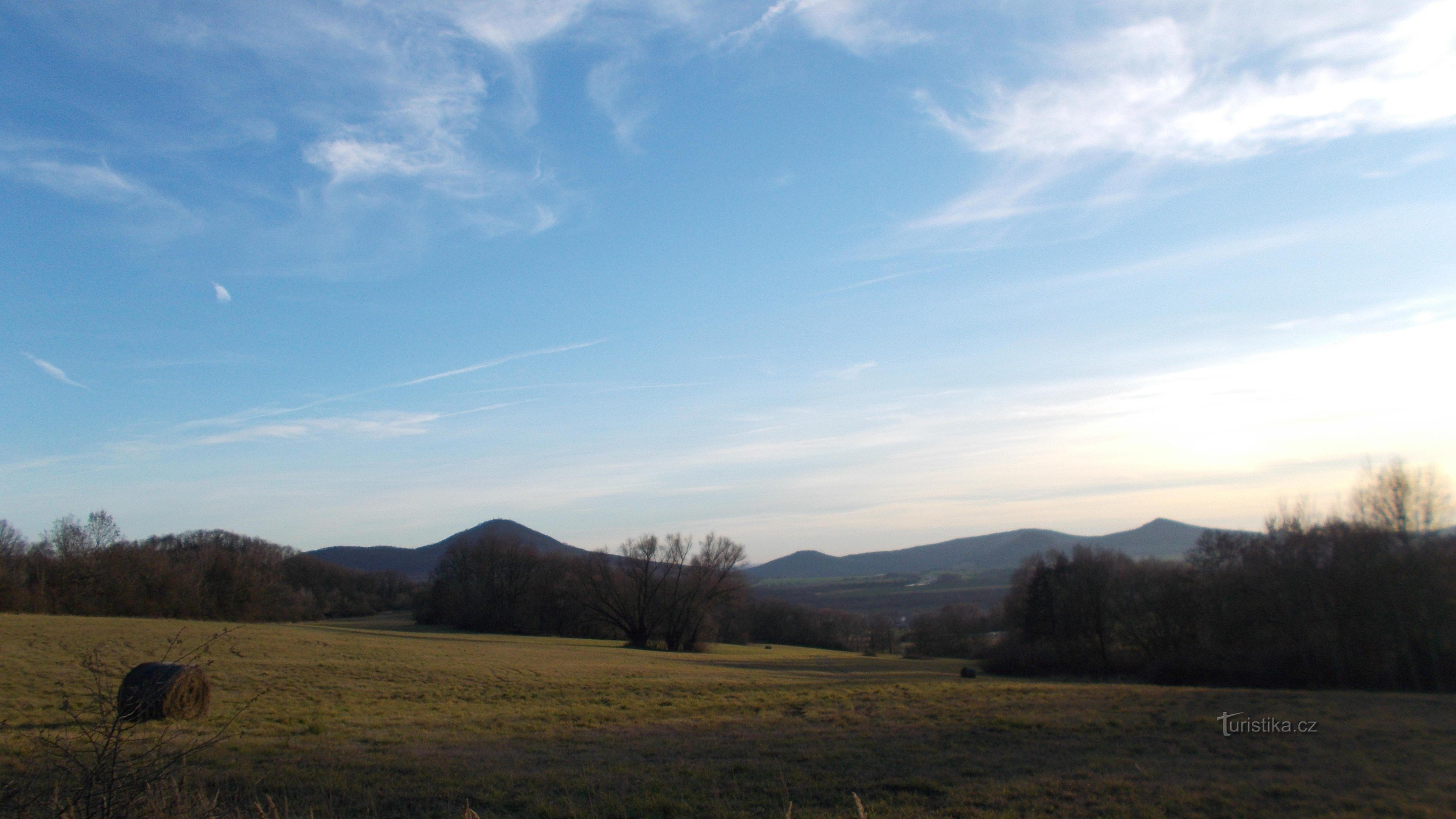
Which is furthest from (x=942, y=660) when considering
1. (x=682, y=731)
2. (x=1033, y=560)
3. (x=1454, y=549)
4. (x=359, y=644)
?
(x=682, y=731)

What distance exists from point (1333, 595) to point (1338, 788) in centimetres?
2894

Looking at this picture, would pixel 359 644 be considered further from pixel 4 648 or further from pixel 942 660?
pixel 942 660

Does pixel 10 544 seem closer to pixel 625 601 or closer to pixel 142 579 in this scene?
pixel 142 579

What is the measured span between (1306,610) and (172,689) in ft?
134

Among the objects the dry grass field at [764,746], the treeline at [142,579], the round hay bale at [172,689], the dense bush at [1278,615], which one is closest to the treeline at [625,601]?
the treeline at [142,579]

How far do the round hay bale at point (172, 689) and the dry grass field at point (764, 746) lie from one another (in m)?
1.03

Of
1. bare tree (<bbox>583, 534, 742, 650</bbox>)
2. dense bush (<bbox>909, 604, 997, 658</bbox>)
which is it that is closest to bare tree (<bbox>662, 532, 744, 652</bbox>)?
bare tree (<bbox>583, 534, 742, 650</bbox>)

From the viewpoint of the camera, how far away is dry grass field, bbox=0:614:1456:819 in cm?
880

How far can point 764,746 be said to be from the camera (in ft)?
42.0

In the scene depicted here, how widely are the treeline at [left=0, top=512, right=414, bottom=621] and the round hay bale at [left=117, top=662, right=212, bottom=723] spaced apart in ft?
140

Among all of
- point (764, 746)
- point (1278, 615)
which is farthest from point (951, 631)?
point (764, 746)

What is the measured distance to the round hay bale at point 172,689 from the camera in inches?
524

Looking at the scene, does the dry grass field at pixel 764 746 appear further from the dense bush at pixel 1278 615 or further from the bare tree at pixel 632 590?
the bare tree at pixel 632 590

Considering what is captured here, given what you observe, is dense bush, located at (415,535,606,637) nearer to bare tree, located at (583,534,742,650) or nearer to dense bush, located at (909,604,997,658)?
bare tree, located at (583,534,742,650)
